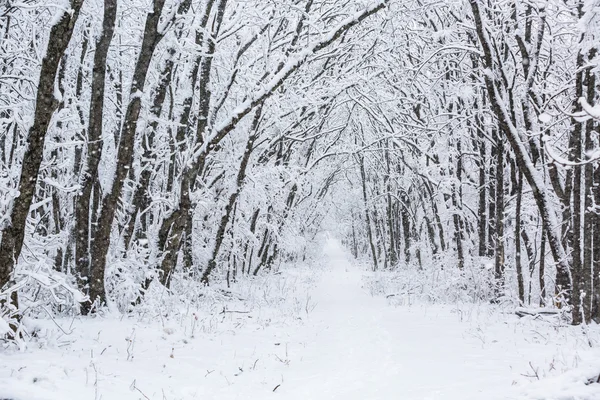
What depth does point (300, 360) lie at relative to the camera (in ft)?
21.0

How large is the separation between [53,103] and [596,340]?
7.79 meters

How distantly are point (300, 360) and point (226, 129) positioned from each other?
458 centimetres

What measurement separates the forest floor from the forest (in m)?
0.65

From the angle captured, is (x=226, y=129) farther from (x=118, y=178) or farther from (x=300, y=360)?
(x=300, y=360)

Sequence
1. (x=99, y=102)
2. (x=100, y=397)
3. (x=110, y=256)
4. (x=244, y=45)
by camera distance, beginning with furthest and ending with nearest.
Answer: (x=244, y=45) < (x=110, y=256) < (x=99, y=102) < (x=100, y=397)

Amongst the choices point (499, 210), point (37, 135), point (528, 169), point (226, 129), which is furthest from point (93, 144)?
point (499, 210)

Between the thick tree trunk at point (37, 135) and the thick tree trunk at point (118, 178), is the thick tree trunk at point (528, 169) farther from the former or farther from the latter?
the thick tree trunk at point (37, 135)

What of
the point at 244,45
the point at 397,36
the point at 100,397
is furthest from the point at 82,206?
the point at 397,36

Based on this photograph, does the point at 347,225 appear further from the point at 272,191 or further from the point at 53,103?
the point at 53,103

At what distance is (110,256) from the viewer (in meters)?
8.64

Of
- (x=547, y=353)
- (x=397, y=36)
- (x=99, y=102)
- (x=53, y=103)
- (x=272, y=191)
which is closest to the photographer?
(x=53, y=103)

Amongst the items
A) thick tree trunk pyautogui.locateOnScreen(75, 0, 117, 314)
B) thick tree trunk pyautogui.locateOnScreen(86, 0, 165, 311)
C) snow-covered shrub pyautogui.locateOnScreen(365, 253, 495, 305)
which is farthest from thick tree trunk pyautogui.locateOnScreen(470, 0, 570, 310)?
thick tree trunk pyautogui.locateOnScreen(75, 0, 117, 314)

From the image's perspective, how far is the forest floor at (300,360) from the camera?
428cm

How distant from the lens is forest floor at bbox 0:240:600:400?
4.28 meters
